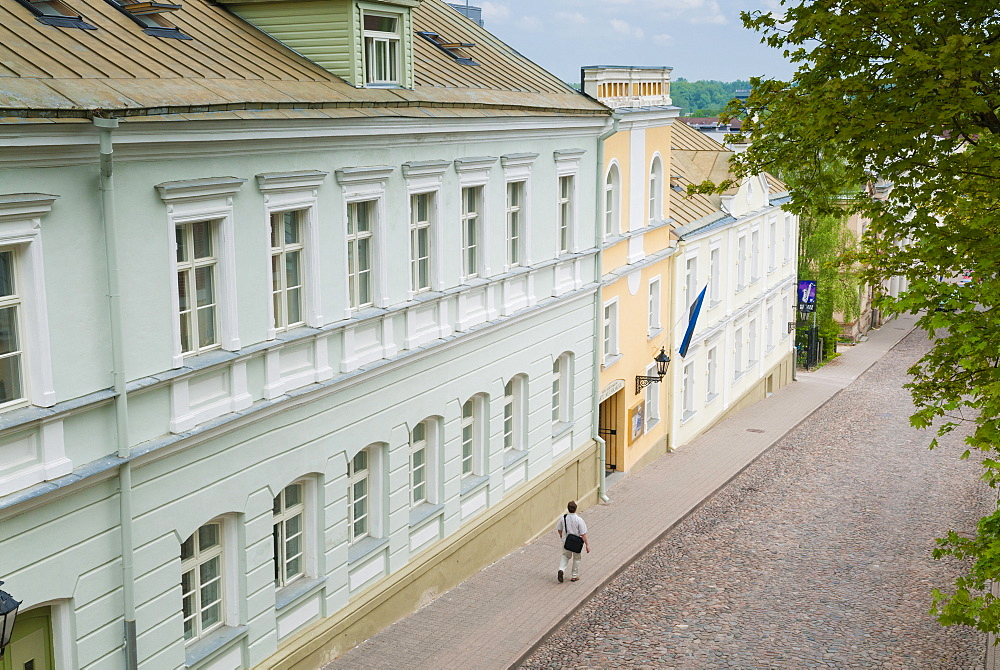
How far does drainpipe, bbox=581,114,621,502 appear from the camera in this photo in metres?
21.1

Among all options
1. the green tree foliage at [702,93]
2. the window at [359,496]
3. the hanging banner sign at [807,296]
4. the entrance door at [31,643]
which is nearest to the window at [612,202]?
the window at [359,496]

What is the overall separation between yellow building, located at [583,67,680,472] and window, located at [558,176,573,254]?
1.49 m

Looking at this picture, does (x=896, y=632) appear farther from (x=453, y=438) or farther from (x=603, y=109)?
(x=603, y=109)

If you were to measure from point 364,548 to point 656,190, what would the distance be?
43.7ft

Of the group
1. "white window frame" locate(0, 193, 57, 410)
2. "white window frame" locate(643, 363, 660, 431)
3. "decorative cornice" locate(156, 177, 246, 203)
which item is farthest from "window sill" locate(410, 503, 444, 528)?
"white window frame" locate(643, 363, 660, 431)

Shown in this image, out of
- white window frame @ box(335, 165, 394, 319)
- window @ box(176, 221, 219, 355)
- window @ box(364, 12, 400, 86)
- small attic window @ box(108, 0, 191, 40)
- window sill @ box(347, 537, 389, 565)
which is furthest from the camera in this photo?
window @ box(364, 12, 400, 86)

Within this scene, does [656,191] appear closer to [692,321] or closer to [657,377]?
[692,321]

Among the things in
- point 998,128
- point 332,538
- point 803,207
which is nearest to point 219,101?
point 332,538

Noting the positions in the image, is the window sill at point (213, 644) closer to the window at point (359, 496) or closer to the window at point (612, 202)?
the window at point (359, 496)

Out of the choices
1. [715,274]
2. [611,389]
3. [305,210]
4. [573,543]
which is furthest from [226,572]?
[715,274]

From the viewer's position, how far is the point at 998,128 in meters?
11.3

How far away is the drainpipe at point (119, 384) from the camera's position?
9.77m

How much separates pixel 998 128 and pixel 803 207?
2622mm

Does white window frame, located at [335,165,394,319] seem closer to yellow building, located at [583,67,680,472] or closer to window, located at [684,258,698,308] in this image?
yellow building, located at [583,67,680,472]
